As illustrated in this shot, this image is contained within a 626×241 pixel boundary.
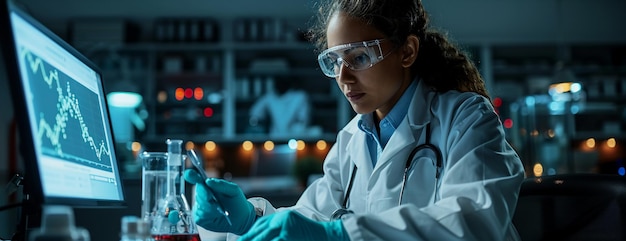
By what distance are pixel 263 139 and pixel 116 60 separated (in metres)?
1.58

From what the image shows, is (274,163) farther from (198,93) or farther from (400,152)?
(400,152)

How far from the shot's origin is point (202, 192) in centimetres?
114

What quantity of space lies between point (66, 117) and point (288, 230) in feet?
1.33

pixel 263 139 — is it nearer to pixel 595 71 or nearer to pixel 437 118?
pixel 595 71

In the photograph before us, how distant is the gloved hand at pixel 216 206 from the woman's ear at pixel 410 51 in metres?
0.50

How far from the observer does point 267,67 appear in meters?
6.25

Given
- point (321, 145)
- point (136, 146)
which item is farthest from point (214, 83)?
point (321, 145)

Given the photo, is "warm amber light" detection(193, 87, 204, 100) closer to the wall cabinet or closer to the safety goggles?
the wall cabinet

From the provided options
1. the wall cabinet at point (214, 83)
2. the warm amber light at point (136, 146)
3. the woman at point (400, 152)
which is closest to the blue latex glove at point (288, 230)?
the woman at point (400, 152)

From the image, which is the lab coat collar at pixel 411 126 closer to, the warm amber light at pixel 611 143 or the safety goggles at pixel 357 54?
the safety goggles at pixel 357 54

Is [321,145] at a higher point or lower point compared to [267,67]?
lower

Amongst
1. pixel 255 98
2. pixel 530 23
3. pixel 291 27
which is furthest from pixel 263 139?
pixel 530 23

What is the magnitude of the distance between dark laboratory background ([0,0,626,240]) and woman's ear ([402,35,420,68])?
4.43m

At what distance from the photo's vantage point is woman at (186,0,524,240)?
1055mm
